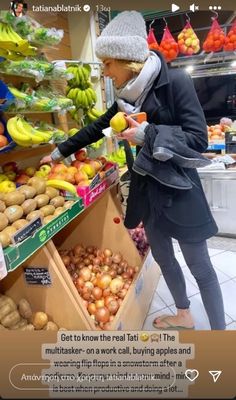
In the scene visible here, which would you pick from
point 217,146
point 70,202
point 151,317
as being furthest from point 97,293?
point 217,146

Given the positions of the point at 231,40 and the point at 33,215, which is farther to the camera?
the point at 231,40

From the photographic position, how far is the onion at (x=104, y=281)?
3.97 ft

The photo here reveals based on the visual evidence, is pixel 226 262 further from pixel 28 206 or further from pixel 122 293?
pixel 28 206

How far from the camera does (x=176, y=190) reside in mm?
891

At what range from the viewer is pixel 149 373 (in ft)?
2.07

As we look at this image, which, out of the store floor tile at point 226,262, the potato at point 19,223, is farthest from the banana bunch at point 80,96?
the store floor tile at point 226,262

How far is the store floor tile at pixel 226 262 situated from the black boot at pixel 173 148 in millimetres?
993

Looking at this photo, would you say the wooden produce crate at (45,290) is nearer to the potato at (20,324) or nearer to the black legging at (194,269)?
the potato at (20,324)

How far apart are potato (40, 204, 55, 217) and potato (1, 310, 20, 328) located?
1.00ft

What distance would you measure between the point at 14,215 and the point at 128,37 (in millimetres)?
548

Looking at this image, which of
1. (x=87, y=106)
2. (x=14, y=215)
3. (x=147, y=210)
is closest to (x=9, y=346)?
(x=14, y=215)

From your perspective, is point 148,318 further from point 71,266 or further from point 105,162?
point 105,162

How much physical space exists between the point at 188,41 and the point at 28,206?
1957mm

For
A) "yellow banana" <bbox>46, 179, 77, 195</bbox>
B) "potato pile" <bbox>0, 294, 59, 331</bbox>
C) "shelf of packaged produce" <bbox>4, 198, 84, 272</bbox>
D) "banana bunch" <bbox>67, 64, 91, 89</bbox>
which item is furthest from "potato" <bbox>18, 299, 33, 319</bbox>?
"banana bunch" <bbox>67, 64, 91, 89</bbox>
